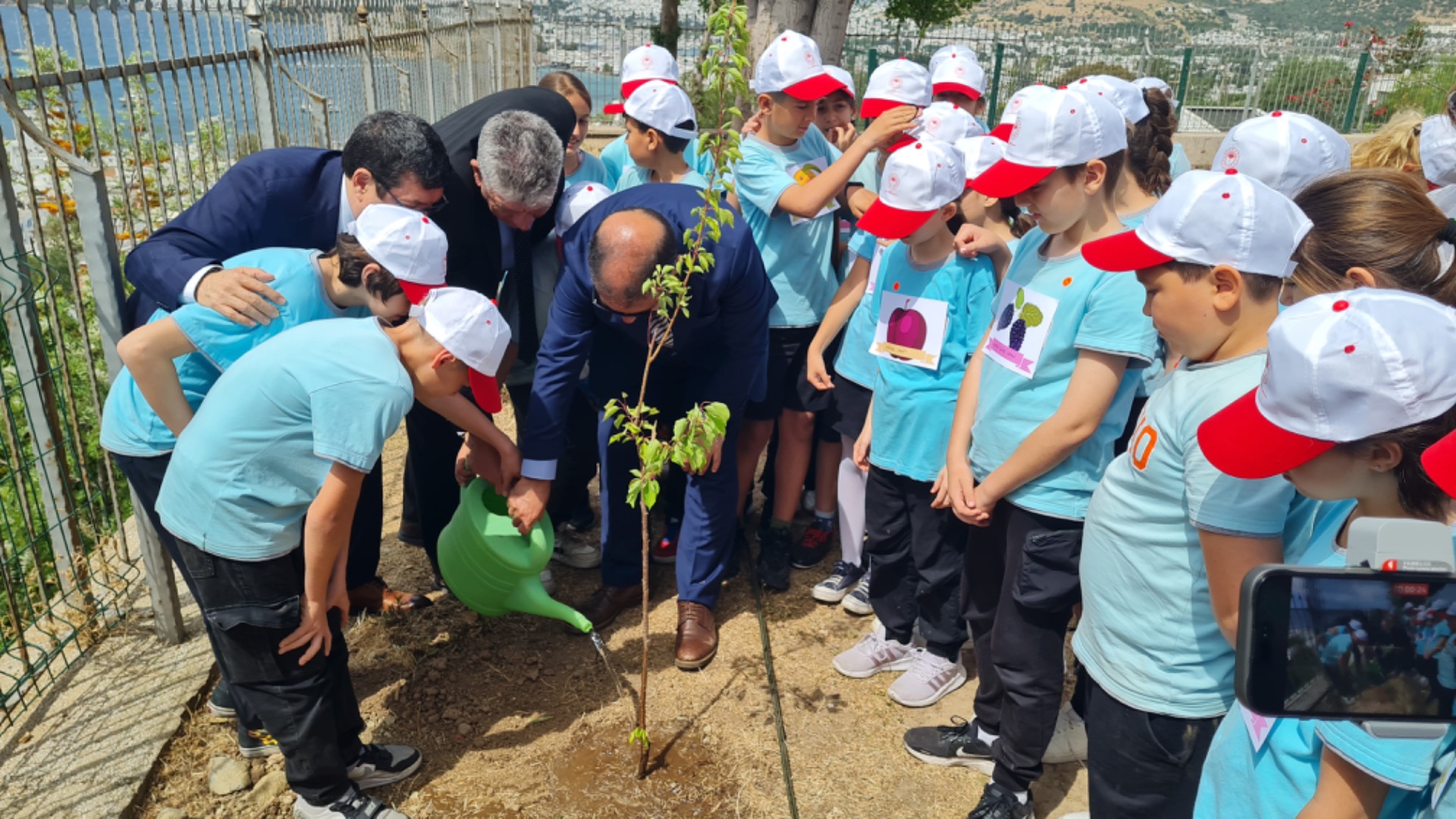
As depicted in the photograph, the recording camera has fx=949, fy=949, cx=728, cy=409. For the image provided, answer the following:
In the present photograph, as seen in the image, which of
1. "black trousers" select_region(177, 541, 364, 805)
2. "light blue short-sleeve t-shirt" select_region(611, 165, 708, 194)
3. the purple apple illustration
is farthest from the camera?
"light blue short-sleeve t-shirt" select_region(611, 165, 708, 194)

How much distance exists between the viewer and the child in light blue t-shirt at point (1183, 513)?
1.52 meters

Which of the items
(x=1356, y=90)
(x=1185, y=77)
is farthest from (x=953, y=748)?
(x=1356, y=90)

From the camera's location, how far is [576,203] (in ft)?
10.7

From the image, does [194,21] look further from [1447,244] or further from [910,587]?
[1447,244]

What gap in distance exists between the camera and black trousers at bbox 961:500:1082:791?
2.29 m

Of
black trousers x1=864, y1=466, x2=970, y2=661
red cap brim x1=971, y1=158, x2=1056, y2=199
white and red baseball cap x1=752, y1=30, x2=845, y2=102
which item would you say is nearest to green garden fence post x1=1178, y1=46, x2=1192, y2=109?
white and red baseball cap x1=752, y1=30, x2=845, y2=102

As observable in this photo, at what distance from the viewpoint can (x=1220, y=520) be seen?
4.87 feet

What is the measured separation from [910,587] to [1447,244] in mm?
1840

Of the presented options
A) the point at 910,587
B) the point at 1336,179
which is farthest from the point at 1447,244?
the point at 910,587

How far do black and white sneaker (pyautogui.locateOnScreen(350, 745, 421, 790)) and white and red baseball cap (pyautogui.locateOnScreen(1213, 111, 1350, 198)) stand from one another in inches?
108

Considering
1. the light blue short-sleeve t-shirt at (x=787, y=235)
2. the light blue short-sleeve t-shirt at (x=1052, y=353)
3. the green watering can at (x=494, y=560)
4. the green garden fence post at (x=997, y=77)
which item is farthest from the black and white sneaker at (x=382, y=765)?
the green garden fence post at (x=997, y=77)

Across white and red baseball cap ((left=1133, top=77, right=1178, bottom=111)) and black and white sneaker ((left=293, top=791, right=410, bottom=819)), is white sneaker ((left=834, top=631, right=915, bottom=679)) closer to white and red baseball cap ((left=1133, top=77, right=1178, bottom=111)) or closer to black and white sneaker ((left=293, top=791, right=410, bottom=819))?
black and white sneaker ((left=293, top=791, right=410, bottom=819))

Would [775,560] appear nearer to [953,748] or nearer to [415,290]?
[953,748]

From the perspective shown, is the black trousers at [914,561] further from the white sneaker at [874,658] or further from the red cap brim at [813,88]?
the red cap brim at [813,88]
